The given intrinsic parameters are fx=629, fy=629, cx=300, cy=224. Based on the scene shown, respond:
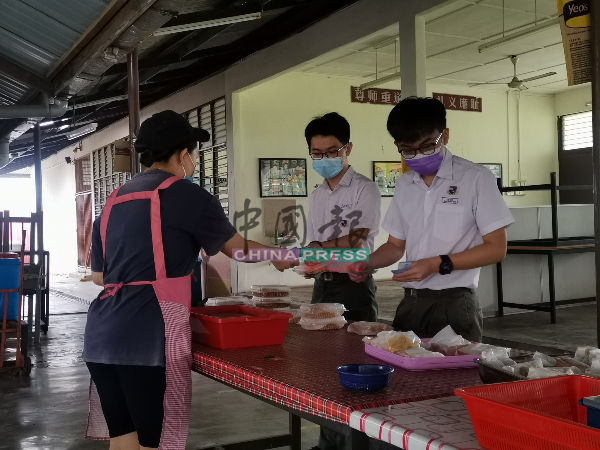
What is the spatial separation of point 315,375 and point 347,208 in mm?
1559

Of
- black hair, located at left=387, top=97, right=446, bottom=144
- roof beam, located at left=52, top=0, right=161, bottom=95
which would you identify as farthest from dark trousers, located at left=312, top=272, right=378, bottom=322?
roof beam, located at left=52, top=0, right=161, bottom=95

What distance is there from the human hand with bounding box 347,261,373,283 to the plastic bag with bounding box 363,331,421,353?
33.5 inches

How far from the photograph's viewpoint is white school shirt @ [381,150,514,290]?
7.31ft

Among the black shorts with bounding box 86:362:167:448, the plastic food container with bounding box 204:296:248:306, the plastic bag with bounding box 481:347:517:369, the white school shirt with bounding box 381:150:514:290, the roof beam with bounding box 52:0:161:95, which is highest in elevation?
the roof beam with bounding box 52:0:161:95

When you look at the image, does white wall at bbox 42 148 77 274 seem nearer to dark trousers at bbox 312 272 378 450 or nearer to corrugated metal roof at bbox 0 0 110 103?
corrugated metal roof at bbox 0 0 110 103

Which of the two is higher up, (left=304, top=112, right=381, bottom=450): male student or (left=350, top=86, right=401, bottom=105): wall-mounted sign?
(left=350, top=86, right=401, bottom=105): wall-mounted sign

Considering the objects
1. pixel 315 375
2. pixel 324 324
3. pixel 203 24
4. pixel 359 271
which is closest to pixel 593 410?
pixel 315 375

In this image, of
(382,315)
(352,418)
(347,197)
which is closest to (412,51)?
(382,315)

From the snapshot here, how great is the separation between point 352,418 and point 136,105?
5674 mm

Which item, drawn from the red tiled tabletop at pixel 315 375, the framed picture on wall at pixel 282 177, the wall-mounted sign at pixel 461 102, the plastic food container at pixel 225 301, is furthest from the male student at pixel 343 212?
the wall-mounted sign at pixel 461 102

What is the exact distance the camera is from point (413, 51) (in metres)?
6.39

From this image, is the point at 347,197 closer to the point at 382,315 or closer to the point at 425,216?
the point at 425,216

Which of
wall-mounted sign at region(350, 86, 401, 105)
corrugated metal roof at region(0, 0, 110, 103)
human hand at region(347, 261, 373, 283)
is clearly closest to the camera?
human hand at region(347, 261, 373, 283)

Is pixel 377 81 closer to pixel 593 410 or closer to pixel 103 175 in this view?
pixel 103 175
